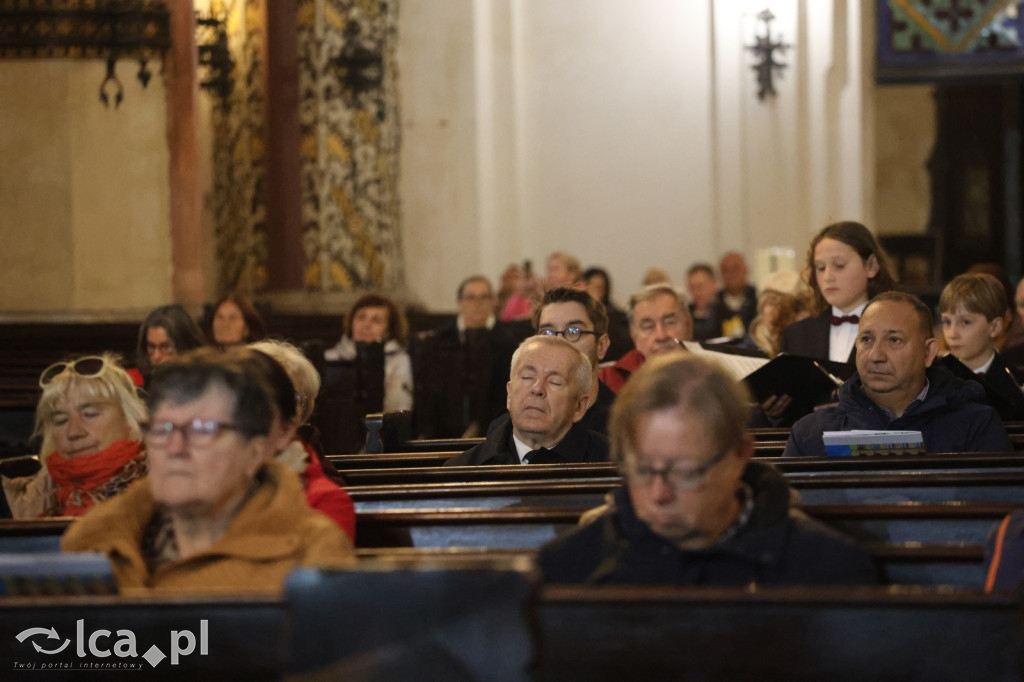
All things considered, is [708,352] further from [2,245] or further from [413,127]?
[413,127]

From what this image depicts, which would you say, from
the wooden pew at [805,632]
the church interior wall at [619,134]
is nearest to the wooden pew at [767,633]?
the wooden pew at [805,632]

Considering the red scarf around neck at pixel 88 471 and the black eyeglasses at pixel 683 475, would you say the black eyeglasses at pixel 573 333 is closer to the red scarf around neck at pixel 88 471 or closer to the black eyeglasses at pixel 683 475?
the red scarf around neck at pixel 88 471

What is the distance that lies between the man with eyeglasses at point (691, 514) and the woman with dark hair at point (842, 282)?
3.14m

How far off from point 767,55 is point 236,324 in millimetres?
6927

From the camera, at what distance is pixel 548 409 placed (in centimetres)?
422

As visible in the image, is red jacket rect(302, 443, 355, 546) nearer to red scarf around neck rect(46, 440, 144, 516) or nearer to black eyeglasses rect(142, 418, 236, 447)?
black eyeglasses rect(142, 418, 236, 447)

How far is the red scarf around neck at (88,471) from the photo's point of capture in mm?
3918

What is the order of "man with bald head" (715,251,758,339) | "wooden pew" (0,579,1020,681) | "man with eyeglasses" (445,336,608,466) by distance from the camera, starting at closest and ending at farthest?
"wooden pew" (0,579,1020,681), "man with eyeglasses" (445,336,608,466), "man with bald head" (715,251,758,339)

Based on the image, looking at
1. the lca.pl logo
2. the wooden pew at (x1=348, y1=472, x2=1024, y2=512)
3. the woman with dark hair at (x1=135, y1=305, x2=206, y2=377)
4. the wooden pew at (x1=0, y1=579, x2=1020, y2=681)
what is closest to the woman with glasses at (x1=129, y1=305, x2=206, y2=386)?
the woman with dark hair at (x1=135, y1=305, x2=206, y2=377)

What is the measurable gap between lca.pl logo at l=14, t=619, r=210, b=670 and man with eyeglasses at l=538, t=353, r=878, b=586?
Answer: 669mm

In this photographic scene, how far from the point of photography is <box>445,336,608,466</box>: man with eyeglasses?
13.8 feet

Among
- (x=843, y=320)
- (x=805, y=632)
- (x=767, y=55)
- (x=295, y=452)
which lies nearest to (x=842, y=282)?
(x=843, y=320)

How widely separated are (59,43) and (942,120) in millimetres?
12254

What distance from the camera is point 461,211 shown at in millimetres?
13273
